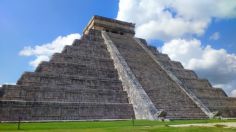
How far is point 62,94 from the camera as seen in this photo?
58.9 ft

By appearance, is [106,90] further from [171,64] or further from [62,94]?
[171,64]

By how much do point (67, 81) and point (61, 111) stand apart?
3.15 m

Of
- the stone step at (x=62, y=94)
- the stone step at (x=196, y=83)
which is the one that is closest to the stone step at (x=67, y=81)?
the stone step at (x=62, y=94)

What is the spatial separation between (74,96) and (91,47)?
8.54 metres

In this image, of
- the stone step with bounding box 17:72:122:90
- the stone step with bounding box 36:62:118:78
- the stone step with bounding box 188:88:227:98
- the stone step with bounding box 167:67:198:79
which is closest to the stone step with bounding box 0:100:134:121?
the stone step with bounding box 17:72:122:90

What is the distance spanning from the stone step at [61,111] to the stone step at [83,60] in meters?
5.39

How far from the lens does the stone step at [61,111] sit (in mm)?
15531

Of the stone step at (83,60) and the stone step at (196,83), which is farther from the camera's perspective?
the stone step at (196,83)

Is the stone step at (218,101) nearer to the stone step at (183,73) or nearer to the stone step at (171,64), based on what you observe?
the stone step at (183,73)

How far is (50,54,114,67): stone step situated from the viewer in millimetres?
21422

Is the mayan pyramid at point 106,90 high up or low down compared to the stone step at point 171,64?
down

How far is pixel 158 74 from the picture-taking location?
2442 cm

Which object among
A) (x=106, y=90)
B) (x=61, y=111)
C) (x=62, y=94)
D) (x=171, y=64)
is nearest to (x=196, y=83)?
(x=171, y=64)

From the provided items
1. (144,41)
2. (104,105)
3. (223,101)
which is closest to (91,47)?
(104,105)
